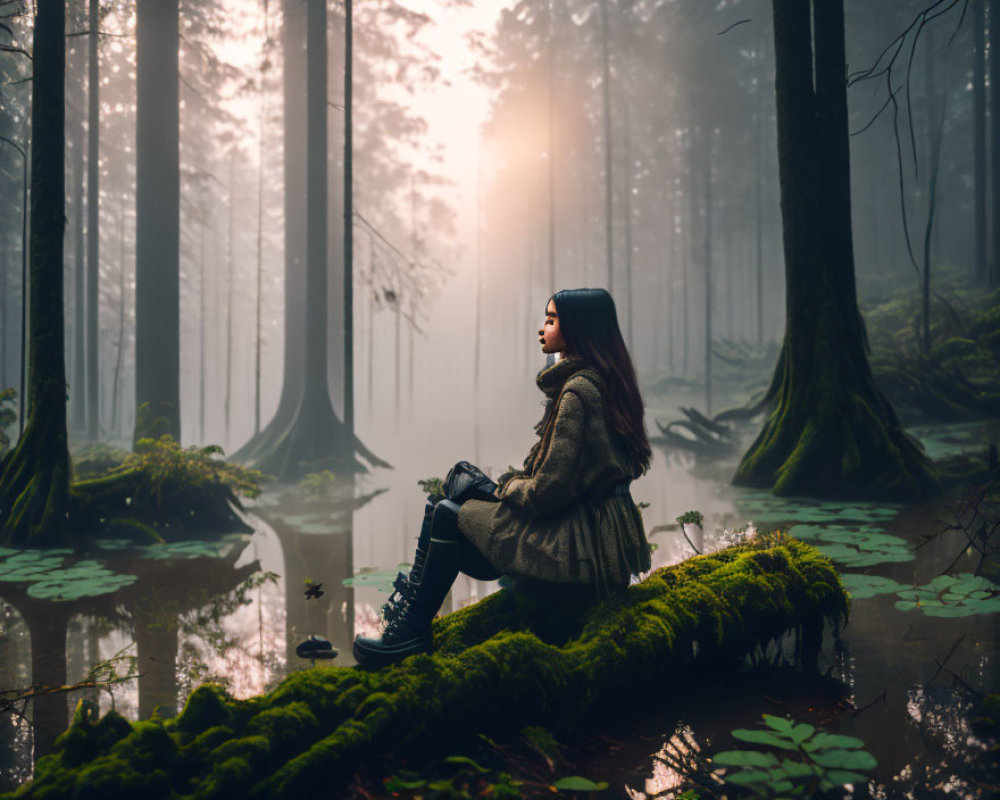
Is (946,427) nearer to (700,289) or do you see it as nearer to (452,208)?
(452,208)

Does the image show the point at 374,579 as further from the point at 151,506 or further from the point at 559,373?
the point at 559,373

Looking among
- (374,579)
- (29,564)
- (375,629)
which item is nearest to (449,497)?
(375,629)

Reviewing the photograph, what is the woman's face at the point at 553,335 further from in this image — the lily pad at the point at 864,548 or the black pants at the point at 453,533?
the lily pad at the point at 864,548

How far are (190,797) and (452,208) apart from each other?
22.9 metres

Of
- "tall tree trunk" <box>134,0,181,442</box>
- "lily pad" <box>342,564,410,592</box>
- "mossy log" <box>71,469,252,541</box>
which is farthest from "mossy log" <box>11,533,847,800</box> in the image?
"tall tree trunk" <box>134,0,181,442</box>

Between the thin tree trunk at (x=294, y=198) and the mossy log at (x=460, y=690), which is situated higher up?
the thin tree trunk at (x=294, y=198)

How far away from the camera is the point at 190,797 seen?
2.17 m

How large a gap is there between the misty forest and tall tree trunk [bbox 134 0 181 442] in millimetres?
61

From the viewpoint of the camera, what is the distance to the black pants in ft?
10.6

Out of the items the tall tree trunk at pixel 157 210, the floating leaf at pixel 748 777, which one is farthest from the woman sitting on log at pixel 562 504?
the tall tree trunk at pixel 157 210

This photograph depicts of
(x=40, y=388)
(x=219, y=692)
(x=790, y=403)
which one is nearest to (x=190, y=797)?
(x=219, y=692)

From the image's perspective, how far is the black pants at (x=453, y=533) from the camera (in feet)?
10.6

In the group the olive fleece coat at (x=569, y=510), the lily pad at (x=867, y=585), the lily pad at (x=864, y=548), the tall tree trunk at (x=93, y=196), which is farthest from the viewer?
the tall tree trunk at (x=93, y=196)

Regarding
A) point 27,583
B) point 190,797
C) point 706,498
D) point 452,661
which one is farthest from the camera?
point 706,498
